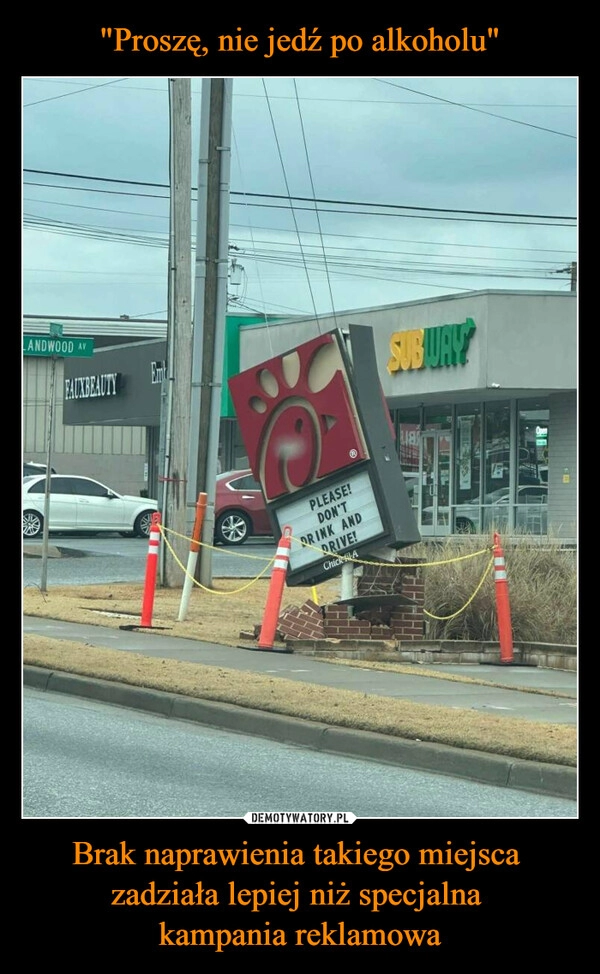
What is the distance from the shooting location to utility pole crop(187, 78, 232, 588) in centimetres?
1864

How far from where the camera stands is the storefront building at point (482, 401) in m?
28.0

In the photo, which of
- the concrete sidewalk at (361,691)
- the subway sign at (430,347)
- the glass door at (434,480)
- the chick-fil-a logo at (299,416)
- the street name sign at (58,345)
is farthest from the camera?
the glass door at (434,480)

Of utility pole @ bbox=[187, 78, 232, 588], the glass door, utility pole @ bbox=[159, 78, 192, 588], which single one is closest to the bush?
utility pole @ bbox=[187, 78, 232, 588]

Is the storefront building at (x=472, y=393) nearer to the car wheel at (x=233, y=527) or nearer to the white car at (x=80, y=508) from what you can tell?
the white car at (x=80, y=508)

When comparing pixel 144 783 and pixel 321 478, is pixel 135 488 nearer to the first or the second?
pixel 321 478

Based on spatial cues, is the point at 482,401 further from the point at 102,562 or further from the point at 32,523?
the point at 102,562

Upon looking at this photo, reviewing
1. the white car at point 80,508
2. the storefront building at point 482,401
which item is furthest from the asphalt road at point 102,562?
the storefront building at point 482,401

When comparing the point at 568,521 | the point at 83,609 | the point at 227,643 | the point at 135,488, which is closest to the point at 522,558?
the point at 227,643

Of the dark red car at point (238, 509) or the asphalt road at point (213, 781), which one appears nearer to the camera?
the asphalt road at point (213, 781)

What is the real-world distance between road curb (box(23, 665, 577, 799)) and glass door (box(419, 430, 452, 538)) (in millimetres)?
21504

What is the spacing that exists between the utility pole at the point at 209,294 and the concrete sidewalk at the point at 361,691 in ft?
13.3

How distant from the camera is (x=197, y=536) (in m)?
16.6
